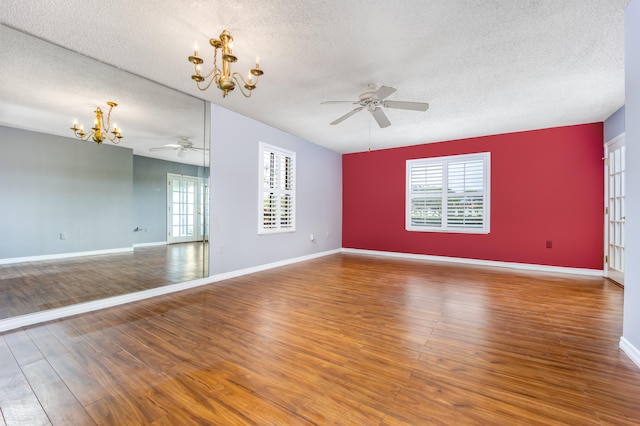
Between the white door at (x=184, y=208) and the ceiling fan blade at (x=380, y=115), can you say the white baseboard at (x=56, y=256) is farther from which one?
Answer: the ceiling fan blade at (x=380, y=115)

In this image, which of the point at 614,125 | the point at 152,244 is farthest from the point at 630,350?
the point at 152,244

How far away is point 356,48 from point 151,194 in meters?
3.38

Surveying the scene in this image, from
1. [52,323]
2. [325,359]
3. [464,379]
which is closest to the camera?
[464,379]

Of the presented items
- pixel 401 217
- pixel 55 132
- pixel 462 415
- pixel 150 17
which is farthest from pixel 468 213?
pixel 55 132

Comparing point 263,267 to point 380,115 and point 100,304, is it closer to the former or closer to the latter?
point 100,304

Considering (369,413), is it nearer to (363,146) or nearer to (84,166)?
(84,166)

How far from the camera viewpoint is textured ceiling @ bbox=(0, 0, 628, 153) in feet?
6.84

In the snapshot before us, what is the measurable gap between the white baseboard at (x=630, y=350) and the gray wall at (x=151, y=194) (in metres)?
4.71

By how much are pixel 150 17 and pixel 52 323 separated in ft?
9.43

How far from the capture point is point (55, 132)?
10.9ft

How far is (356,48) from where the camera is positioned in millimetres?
2570

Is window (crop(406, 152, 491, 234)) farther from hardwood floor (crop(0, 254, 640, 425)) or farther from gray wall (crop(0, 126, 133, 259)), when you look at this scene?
gray wall (crop(0, 126, 133, 259))

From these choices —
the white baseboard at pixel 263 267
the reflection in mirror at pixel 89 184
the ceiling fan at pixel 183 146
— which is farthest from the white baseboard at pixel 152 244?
the ceiling fan at pixel 183 146

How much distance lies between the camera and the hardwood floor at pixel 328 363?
139 cm
